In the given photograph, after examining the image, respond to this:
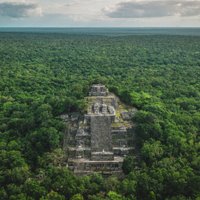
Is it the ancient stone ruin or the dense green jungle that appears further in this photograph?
the ancient stone ruin

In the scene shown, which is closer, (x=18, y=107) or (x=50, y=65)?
(x=18, y=107)

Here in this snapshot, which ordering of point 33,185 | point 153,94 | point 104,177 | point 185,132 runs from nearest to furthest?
1. point 33,185
2. point 104,177
3. point 185,132
4. point 153,94

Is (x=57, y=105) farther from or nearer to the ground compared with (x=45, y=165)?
farther from the ground

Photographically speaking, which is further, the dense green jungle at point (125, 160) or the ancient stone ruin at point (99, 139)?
the ancient stone ruin at point (99, 139)

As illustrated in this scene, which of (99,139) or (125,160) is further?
(99,139)

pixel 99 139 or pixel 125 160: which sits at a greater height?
pixel 99 139

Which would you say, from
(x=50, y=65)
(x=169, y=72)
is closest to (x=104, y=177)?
(x=169, y=72)

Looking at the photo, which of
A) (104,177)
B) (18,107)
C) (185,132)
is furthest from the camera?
(18,107)

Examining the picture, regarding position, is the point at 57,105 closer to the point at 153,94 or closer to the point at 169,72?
the point at 153,94
